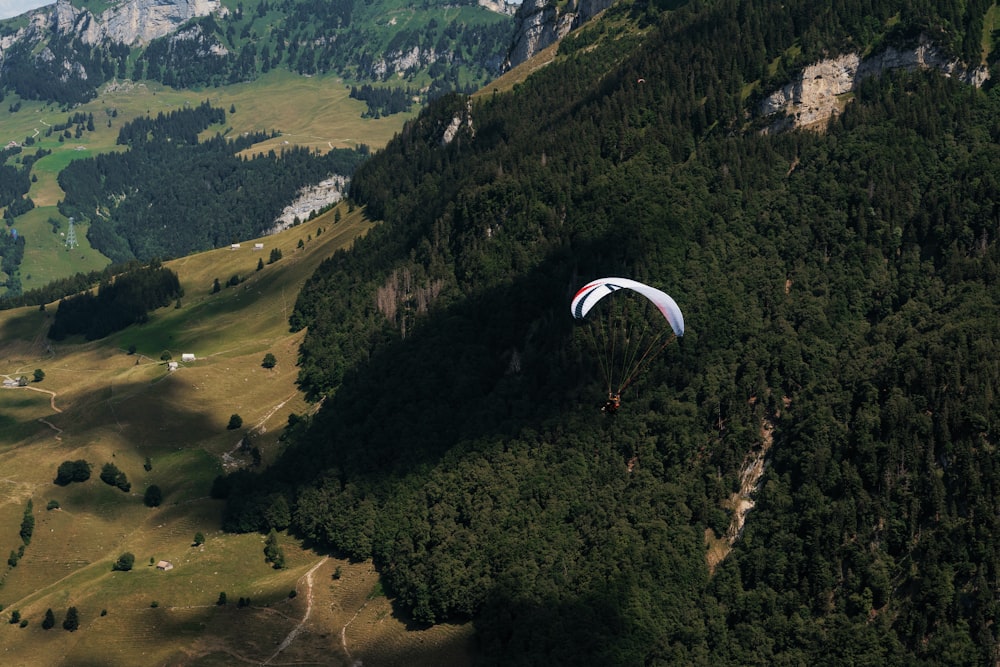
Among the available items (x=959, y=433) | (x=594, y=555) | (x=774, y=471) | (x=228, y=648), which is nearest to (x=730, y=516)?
(x=774, y=471)

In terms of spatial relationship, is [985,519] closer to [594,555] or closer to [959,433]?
[959,433]

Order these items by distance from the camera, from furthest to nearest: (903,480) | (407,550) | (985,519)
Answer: (407,550) < (903,480) < (985,519)

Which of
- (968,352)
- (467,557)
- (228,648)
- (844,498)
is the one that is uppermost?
(968,352)

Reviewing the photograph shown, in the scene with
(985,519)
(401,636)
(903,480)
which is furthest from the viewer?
(401,636)

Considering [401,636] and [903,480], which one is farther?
[401,636]

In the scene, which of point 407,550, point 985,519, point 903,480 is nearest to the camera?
point 985,519

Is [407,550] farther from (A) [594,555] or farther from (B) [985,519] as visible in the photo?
(B) [985,519]

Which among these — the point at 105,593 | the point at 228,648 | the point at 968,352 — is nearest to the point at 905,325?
the point at 968,352

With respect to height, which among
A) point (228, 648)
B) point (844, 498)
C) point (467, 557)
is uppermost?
point (844, 498)

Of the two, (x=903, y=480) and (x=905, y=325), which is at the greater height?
(x=905, y=325)
